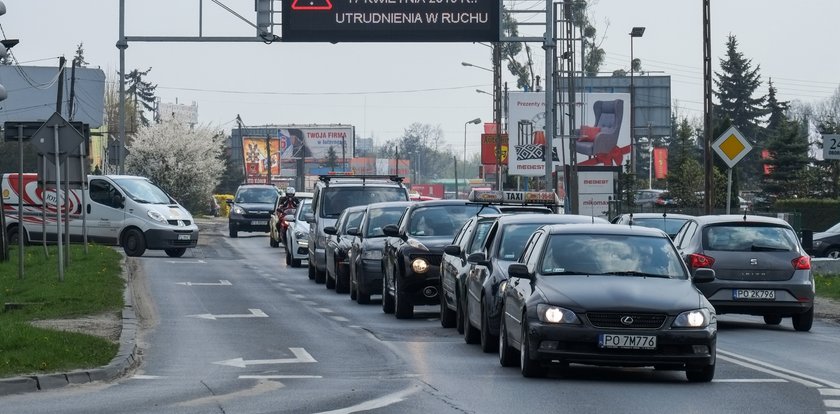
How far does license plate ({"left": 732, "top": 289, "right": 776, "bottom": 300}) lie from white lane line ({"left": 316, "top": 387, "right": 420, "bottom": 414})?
863cm

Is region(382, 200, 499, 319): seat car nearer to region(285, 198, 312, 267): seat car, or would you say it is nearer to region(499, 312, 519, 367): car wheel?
region(499, 312, 519, 367): car wheel

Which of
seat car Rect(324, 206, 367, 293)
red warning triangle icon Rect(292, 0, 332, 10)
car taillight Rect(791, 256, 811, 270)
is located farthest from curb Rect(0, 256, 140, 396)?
red warning triangle icon Rect(292, 0, 332, 10)

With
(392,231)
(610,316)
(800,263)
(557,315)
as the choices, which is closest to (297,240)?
(392,231)

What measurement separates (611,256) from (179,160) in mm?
83966

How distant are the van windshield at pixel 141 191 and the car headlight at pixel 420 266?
19872mm

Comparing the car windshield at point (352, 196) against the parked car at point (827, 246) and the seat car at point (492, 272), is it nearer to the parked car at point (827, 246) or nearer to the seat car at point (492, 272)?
the seat car at point (492, 272)

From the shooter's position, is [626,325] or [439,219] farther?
[439,219]

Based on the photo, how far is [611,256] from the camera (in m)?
14.4

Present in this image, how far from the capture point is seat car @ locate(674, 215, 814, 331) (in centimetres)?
2028

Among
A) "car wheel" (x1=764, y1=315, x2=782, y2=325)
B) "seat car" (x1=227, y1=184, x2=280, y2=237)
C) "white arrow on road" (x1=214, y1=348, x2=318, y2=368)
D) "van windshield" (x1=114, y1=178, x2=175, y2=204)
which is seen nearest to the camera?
"white arrow on road" (x1=214, y1=348, x2=318, y2=368)

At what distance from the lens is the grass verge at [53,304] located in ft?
47.1

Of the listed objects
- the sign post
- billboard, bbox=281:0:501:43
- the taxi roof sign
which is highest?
billboard, bbox=281:0:501:43

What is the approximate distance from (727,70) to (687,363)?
102656 mm

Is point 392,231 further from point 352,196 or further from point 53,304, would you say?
point 352,196
